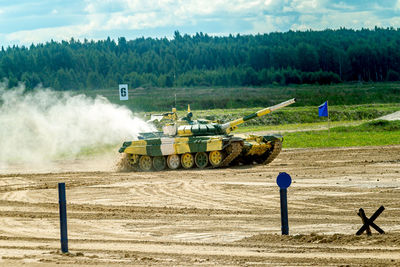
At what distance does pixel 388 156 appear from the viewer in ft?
97.6

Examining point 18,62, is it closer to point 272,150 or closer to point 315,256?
point 272,150

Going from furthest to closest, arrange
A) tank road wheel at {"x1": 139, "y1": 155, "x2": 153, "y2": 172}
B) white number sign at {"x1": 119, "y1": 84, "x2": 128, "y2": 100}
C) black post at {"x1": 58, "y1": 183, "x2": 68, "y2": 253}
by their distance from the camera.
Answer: white number sign at {"x1": 119, "y1": 84, "x2": 128, "y2": 100}, tank road wheel at {"x1": 139, "y1": 155, "x2": 153, "y2": 172}, black post at {"x1": 58, "y1": 183, "x2": 68, "y2": 253}

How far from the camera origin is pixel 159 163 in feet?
98.9

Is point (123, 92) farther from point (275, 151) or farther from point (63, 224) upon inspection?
point (63, 224)

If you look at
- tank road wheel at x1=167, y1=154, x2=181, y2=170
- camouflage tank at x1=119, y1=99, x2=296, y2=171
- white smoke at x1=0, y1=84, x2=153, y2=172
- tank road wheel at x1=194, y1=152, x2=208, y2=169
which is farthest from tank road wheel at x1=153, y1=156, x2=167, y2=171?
white smoke at x1=0, y1=84, x2=153, y2=172

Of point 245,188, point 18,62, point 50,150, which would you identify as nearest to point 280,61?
point 18,62

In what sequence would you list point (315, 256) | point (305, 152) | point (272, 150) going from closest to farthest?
1. point (315, 256)
2. point (272, 150)
3. point (305, 152)

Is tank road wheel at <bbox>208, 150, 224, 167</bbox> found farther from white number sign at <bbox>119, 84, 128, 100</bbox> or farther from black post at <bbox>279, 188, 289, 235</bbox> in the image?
black post at <bbox>279, 188, 289, 235</bbox>

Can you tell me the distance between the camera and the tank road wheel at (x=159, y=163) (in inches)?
1183

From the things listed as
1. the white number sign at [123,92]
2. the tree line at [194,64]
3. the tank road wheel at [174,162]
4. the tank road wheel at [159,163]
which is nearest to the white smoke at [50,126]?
the white number sign at [123,92]

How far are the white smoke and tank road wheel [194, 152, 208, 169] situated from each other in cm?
919

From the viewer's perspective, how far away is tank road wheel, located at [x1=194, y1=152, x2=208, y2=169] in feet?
95.6

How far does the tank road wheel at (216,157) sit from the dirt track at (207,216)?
714 millimetres

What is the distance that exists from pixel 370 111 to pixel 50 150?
30391 millimetres
